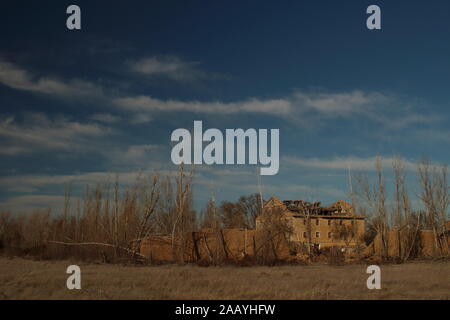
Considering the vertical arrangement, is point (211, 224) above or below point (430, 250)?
above

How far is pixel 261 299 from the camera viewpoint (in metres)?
8.91

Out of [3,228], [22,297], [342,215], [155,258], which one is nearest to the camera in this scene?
[22,297]

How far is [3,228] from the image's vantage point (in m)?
34.9

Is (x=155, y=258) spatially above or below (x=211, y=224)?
below
